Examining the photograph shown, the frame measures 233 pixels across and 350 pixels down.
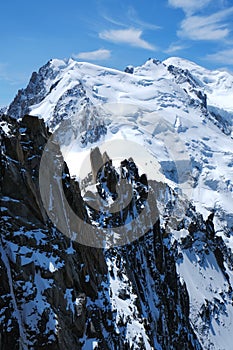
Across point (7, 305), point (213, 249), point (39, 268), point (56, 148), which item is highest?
point (213, 249)

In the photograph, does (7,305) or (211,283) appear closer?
(7,305)

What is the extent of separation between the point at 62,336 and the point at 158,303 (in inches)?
1701

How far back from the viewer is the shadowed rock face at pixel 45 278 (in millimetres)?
28547

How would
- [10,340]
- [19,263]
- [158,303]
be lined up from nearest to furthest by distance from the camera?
[10,340]
[19,263]
[158,303]

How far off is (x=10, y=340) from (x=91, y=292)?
16267 millimetres

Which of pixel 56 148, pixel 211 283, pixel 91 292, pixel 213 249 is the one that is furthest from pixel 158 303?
pixel 213 249

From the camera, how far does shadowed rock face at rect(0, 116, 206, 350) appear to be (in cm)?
2855

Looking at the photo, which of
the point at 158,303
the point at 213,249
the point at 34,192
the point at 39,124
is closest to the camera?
the point at 34,192

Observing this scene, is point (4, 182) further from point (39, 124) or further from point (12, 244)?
point (39, 124)

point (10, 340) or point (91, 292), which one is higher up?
point (91, 292)

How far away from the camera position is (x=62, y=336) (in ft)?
98.8

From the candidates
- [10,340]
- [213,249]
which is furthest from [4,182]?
[213,249]

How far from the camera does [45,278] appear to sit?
3125 cm

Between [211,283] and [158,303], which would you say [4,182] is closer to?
[158,303]
